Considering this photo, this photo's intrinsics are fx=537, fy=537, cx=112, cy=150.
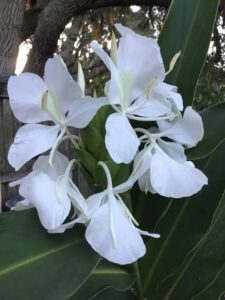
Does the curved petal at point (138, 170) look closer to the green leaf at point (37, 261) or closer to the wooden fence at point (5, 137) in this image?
the green leaf at point (37, 261)

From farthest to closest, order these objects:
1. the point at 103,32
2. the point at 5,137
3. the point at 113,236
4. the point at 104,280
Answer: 1. the point at 103,32
2. the point at 5,137
3. the point at 104,280
4. the point at 113,236

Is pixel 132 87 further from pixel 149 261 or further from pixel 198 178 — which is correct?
pixel 149 261

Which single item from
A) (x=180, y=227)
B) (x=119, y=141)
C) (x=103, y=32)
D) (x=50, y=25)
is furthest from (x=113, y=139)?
(x=103, y=32)

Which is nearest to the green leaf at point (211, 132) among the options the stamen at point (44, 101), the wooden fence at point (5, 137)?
the stamen at point (44, 101)

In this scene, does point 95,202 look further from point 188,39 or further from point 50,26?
point 50,26

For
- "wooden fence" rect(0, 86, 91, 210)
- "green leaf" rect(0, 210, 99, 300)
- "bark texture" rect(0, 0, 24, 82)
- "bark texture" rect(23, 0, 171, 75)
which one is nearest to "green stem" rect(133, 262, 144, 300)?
"green leaf" rect(0, 210, 99, 300)

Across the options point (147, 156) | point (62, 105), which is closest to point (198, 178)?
point (147, 156)
